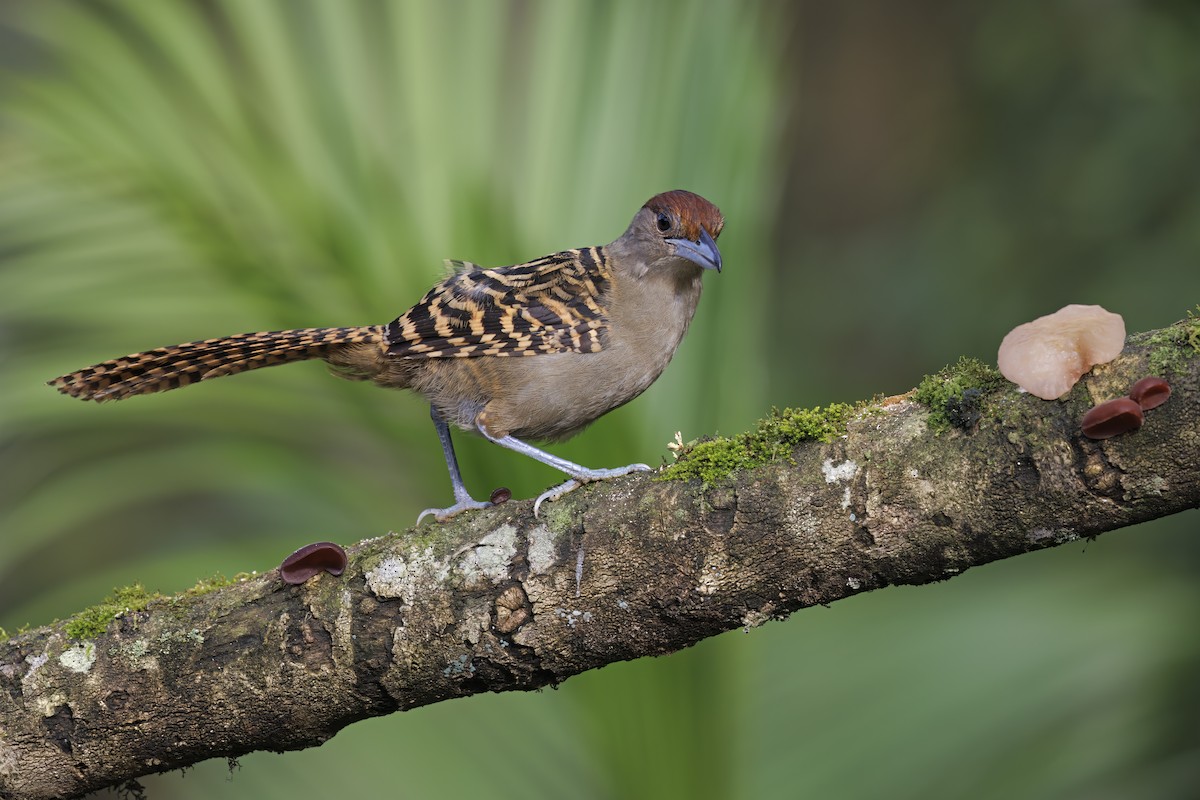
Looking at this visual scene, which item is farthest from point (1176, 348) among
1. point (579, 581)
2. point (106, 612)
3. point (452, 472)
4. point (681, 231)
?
point (106, 612)

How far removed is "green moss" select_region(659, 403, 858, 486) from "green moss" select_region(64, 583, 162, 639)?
1336 millimetres

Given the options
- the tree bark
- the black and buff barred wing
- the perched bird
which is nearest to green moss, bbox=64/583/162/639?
the tree bark

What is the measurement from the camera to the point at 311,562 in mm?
2768

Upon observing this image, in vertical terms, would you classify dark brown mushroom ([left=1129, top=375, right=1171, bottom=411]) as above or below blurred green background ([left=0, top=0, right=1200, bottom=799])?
below

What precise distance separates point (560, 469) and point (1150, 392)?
1659mm

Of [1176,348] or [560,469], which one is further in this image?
[560,469]

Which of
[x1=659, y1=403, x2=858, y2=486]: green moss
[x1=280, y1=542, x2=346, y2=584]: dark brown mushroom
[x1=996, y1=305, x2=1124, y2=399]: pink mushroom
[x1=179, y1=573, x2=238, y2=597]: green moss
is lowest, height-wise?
[x1=996, y1=305, x2=1124, y2=399]: pink mushroom

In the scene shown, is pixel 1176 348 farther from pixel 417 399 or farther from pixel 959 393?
pixel 417 399

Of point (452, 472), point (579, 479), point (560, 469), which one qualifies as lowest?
point (579, 479)

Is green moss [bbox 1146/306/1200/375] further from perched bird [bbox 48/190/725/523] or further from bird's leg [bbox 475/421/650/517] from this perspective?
perched bird [bbox 48/190/725/523]

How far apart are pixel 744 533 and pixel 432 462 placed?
163cm

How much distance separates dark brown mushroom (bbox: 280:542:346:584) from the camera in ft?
8.99

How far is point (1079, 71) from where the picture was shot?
6977mm

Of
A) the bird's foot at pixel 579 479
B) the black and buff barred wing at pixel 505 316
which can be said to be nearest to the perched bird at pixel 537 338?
the black and buff barred wing at pixel 505 316
